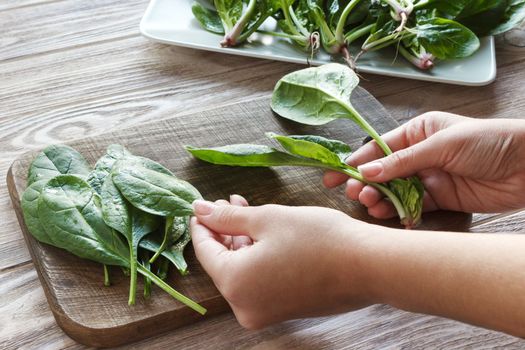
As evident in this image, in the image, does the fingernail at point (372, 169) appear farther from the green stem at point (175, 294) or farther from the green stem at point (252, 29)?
the green stem at point (252, 29)

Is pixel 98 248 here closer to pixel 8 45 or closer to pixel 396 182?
pixel 396 182

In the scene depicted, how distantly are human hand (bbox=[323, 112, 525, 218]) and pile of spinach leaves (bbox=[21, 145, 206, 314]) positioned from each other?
0.66 ft

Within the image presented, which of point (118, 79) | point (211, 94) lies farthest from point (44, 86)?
point (211, 94)

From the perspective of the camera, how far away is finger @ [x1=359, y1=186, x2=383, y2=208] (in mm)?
808

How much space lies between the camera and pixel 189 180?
85cm

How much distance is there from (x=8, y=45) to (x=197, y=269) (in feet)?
1.86

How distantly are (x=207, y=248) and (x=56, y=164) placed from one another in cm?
23

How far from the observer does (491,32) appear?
1.12 meters

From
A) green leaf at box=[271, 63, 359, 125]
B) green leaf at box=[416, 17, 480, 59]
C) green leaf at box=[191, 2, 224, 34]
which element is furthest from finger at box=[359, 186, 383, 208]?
green leaf at box=[191, 2, 224, 34]

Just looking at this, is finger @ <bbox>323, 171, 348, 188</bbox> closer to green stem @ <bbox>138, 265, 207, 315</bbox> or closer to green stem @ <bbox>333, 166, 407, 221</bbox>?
green stem @ <bbox>333, 166, 407, 221</bbox>

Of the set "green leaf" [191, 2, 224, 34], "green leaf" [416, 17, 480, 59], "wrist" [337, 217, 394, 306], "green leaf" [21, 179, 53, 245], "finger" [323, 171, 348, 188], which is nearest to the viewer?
"wrist" [337, 217, 394, 306]

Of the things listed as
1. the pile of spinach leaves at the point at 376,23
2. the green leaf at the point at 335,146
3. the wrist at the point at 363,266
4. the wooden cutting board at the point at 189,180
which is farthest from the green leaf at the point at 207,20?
the wrist at the point at 363,266

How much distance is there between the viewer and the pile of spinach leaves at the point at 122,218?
0.72m

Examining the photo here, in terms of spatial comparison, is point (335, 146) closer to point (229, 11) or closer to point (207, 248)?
point (207, 248)
